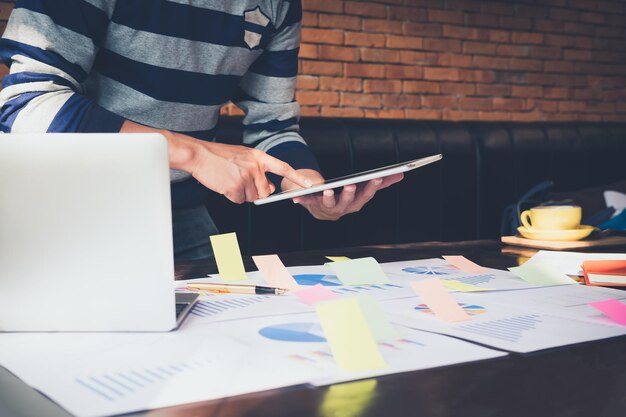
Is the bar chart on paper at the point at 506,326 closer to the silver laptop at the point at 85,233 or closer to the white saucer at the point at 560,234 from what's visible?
the silver laptop at the point at 85,233

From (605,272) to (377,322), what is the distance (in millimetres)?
557

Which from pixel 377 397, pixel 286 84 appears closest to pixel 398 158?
pixel 286 84

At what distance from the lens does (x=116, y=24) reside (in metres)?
1.33

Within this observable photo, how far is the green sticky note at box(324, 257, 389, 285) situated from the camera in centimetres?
102

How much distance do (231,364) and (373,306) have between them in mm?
163

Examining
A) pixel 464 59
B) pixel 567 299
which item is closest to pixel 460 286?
pixel 567 299

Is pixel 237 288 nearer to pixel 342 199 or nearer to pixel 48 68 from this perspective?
pixel 342 199

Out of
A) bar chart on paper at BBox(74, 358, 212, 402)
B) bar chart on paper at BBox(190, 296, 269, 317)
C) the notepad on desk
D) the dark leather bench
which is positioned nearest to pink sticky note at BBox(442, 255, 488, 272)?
the notepad on desk

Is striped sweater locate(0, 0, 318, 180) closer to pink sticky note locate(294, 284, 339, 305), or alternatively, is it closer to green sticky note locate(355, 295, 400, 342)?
pink sticky note locate(294, 284, 339, 305)

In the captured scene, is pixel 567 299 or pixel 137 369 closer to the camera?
pixel 137 369

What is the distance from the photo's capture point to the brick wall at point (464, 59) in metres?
3.22

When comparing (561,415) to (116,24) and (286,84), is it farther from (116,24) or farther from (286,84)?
(286,84)

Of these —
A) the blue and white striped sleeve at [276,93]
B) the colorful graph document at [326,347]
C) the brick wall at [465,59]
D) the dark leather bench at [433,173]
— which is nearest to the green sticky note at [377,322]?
the colorful graph document at [326,347]

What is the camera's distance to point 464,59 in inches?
141
